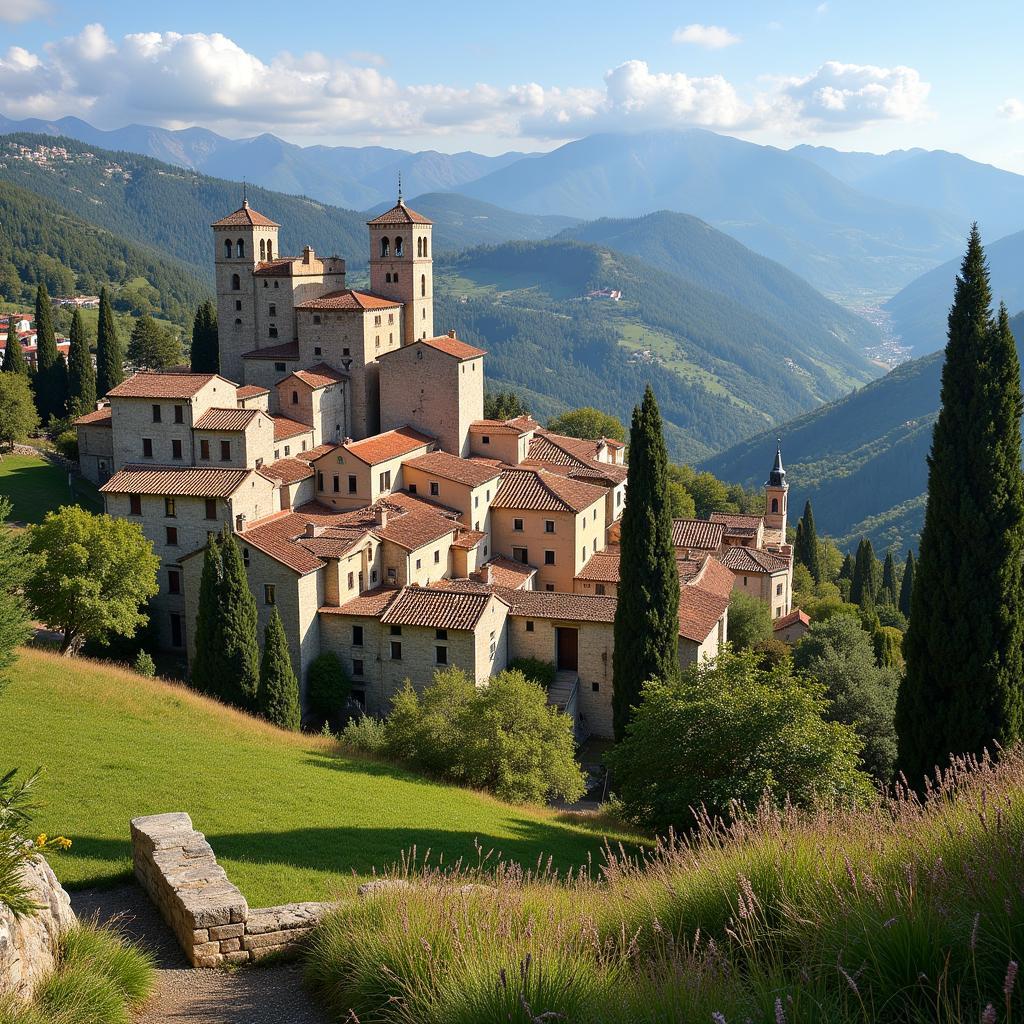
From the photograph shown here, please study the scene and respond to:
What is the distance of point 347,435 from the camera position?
57.5m

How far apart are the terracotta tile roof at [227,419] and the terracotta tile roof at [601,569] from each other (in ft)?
56.6

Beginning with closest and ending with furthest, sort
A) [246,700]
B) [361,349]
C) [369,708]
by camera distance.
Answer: [246,700]
[369,708]
[361,349]

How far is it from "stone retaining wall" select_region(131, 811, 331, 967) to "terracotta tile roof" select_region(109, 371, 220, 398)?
3655 cm

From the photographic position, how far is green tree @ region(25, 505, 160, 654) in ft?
125

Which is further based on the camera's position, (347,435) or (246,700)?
(347,435)

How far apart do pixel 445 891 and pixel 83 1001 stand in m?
3.47

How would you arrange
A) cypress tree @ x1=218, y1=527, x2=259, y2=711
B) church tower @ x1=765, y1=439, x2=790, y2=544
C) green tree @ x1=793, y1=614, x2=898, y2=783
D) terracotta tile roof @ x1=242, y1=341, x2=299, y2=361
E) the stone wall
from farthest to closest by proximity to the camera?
church tower @ x1=765, y1=439, x2=790, y2=544 < terracotta tile roof @ x1=242, y1=341, x2=299, y2=361 < green tree @ x1=793, y1=614, x2=898, y2=783 < cypress tree @ x1=218, y1=527, x2=259, y2=711 < the stone wall

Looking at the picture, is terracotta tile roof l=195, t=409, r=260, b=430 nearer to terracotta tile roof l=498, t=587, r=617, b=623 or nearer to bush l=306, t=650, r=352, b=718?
bush l=306, t=650, r=352, b=718

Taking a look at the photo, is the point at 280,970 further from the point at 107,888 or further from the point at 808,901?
the point at 808,901

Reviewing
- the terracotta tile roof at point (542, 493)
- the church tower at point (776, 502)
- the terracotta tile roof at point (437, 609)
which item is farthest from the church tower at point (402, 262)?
the church tower at point (776, 502)

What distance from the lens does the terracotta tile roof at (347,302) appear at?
187 feet

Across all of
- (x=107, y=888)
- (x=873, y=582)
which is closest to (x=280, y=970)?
(x=107, y=888)

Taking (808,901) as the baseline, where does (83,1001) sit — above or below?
below

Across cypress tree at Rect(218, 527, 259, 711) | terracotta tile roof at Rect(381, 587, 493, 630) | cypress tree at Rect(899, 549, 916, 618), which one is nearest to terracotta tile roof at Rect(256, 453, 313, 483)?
terracotta tile roof at Rect(381, 587, 493, 630)
